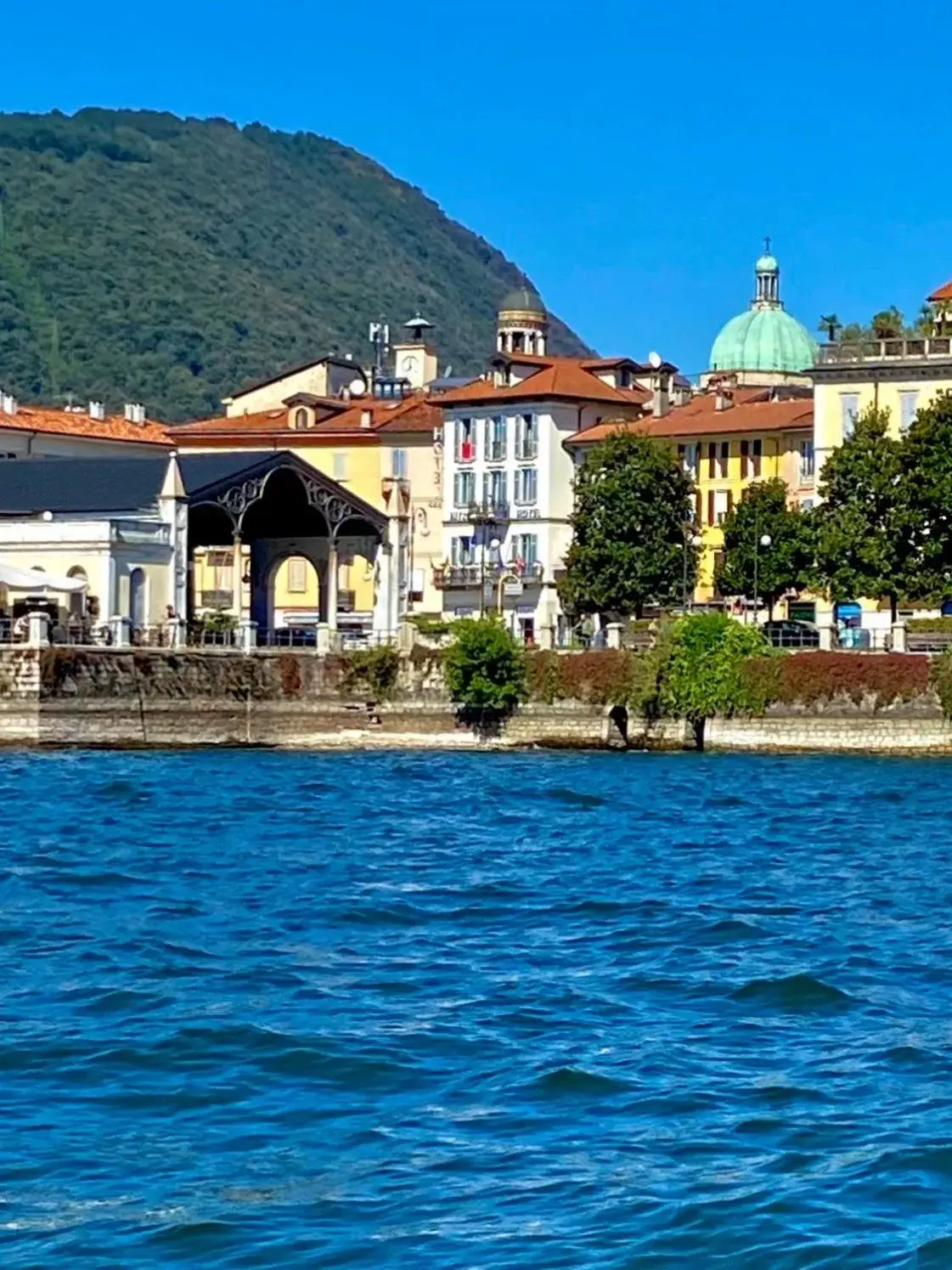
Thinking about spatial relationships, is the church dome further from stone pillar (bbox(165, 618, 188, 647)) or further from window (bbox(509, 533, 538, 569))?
stone pillar (bbox(165, 618, 188, 647))

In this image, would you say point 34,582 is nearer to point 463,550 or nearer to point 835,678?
point 835,678

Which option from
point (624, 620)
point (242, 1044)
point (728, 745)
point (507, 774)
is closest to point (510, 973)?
point (242, 1044)

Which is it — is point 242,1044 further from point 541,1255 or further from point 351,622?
point 351,622

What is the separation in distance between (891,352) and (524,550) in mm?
20440

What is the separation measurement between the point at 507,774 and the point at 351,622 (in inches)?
1459

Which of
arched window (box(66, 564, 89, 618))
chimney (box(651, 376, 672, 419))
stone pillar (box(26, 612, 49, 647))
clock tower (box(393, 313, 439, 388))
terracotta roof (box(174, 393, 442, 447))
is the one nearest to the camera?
stone pillar (box(26, 612, 49, 647))

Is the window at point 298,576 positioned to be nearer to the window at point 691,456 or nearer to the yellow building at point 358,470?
the yellow building at point 358,470

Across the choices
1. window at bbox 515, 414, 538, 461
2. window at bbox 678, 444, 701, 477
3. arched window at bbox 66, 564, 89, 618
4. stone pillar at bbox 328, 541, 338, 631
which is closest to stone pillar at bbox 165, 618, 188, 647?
arched window at bbox 66, 564, 89, 618

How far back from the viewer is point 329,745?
75.0m

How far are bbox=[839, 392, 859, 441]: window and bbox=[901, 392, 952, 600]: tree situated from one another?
36.0 ft

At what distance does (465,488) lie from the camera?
366 ft

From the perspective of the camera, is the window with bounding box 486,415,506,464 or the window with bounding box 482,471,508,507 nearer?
the window with bounding box 482,471,508,507

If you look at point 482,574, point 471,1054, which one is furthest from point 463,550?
point 471,1054

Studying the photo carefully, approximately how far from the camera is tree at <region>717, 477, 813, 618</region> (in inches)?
3770
